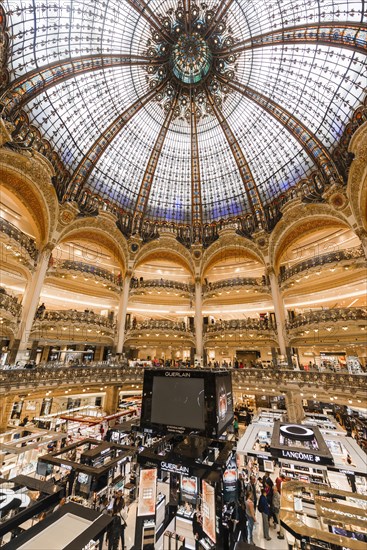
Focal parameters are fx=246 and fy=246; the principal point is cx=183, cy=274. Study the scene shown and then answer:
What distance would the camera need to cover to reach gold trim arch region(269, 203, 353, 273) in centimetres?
2470

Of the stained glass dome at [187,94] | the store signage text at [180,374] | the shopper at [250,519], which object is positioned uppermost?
the stained glass dome at [187,94]

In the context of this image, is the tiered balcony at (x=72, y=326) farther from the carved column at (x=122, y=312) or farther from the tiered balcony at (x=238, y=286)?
the tiered balcony at (x=238, y=286)

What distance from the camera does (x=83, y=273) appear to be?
86.7 feet

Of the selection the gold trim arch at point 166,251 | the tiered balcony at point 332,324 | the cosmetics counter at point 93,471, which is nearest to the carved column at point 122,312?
the gold trim arch at point 166,251

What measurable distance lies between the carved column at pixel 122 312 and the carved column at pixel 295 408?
1764 centimetres

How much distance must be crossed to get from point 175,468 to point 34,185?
79.4 feet

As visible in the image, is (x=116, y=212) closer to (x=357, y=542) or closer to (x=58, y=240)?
(x=58, y=240)

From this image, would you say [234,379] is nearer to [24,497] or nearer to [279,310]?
[279,310]

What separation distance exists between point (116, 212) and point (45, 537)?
97.0 ft

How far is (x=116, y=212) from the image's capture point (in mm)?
30953

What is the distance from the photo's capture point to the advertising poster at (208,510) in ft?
22.9

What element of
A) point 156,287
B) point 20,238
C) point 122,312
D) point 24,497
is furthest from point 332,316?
point 20,238

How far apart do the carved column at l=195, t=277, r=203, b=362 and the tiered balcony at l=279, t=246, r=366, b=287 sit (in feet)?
32.6

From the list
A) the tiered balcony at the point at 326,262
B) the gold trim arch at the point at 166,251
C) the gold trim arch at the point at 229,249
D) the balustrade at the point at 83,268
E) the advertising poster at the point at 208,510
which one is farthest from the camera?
the gold trim arch at the point at 166,251
